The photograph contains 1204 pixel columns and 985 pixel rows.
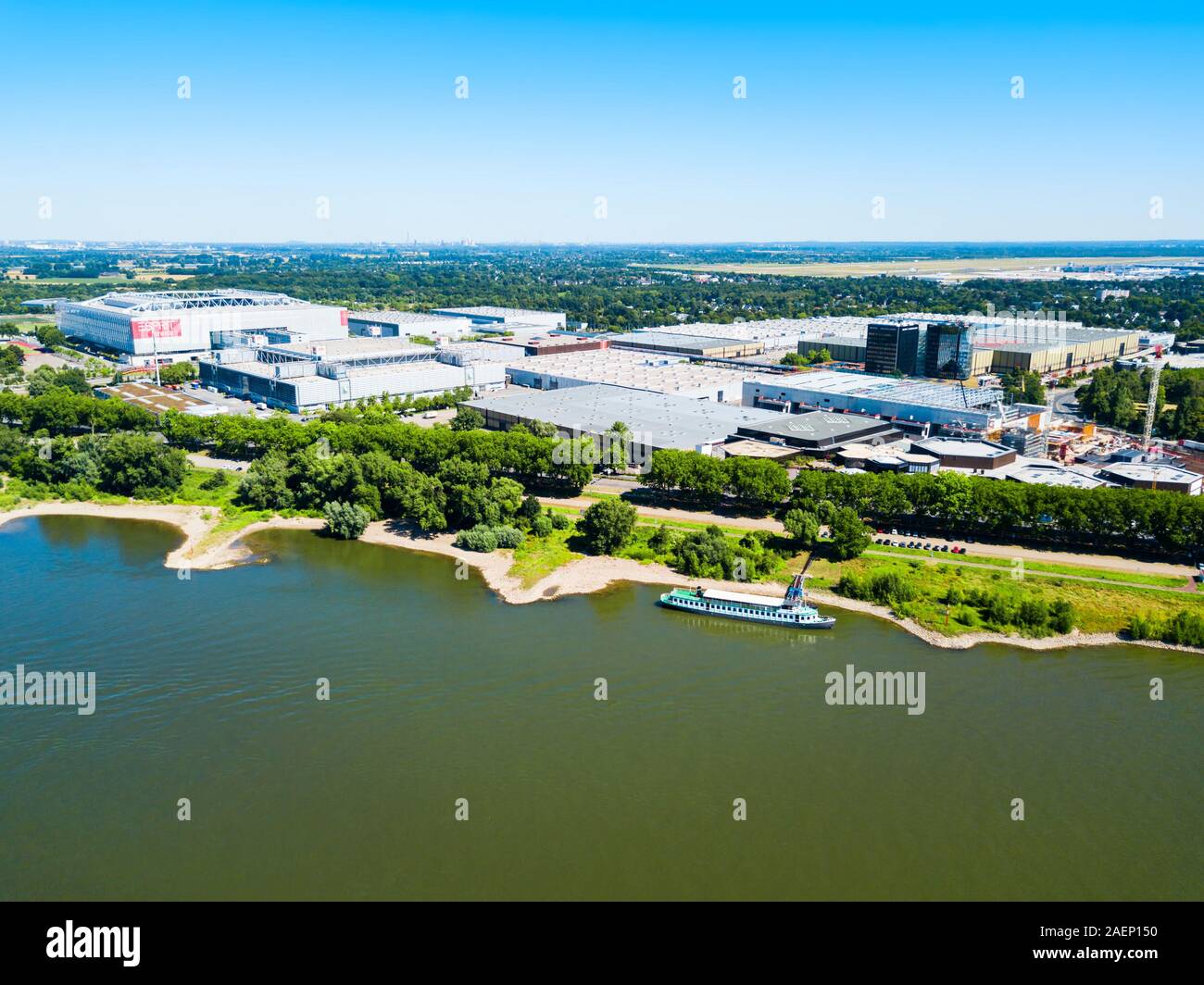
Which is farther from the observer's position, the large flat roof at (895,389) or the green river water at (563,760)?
the large flat roof at (895,389)

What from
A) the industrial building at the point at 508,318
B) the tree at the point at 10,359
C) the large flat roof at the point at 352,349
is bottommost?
the tree at the point at 10,359

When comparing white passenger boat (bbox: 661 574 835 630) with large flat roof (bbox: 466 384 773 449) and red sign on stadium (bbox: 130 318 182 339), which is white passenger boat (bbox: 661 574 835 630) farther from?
red sign on stadium (bbox: 130 318 182 339)

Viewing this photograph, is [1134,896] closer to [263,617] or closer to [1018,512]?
[1018,512]

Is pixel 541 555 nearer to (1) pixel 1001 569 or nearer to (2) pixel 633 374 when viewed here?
(1) pixel 1001 569

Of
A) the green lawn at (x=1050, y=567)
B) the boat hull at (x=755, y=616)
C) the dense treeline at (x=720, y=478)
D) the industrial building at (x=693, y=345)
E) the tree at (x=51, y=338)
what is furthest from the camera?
the tree at (x=51, y=338)

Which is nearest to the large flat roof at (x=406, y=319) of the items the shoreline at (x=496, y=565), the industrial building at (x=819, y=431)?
the industrial building at (x=819, y=431)

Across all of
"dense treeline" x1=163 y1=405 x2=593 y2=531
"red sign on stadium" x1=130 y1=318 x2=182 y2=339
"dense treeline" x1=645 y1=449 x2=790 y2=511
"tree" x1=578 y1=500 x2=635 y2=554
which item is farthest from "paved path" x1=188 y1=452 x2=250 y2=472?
"red sign on stadium" x1=130 y1=318 x2=182 y2=339

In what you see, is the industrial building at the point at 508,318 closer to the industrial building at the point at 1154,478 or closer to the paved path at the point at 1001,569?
the industrial building at the point at 1154,478
